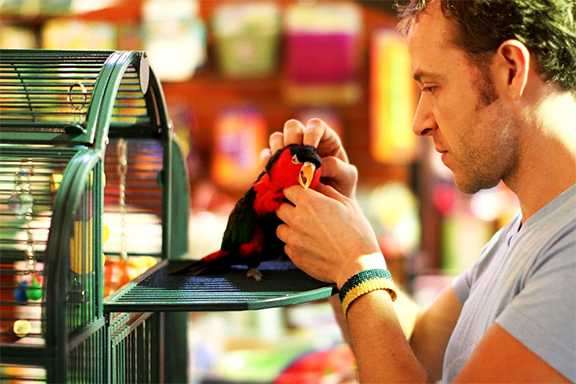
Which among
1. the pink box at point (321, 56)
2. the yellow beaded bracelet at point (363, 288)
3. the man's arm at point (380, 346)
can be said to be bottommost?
the man's arm at point (380, 346)

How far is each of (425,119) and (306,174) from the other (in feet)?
0.66

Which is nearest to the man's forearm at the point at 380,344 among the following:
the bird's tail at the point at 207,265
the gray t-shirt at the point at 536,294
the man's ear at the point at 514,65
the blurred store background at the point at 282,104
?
the gray t-shirt at the point at 536,294

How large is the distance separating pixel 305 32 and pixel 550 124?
1896 mm

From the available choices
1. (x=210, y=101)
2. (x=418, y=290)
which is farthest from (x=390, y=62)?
(x=418, y=290)

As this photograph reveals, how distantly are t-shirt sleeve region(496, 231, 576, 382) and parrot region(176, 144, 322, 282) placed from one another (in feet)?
1.24

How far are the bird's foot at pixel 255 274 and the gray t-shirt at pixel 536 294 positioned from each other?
33 centimetres

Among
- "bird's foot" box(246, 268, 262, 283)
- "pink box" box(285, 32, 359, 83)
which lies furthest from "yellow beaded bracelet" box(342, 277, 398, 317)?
"pink box" box(285, 32, 359, 83)

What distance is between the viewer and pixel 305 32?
2.65 m

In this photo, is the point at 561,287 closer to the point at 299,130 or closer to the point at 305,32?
the point at 299,130

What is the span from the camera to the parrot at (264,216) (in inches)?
39.0

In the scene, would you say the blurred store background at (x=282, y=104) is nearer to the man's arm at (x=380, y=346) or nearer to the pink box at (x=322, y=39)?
the pink box at (x=322, y=39)

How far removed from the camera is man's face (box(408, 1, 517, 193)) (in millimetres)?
877

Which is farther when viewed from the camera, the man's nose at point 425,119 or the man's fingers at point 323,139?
the man's fingers at point 323,139

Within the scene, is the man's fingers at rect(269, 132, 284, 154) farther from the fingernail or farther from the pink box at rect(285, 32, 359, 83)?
the pink box at rect(285, 32, 359, 83)
